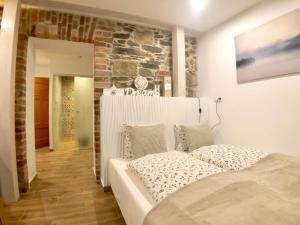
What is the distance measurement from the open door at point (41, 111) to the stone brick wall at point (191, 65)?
13.7 feet

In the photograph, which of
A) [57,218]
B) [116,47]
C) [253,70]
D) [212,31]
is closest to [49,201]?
[57,218]

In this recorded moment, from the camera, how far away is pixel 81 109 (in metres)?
5.14

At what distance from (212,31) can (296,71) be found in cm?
152

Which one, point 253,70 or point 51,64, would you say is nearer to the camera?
point 253,70

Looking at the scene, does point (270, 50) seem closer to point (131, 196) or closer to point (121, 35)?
point (121, 35)

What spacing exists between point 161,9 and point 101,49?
3.24ft

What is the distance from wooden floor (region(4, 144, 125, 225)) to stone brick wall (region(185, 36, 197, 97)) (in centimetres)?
214

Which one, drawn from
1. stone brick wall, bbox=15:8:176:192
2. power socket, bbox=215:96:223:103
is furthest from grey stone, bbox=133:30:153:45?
power socket, bbox=215:96:223:103

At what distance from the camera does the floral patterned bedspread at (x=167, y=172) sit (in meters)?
1.27

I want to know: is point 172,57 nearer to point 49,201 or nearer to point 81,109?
point 49,201

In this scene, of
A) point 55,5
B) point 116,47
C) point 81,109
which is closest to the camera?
point 55,5

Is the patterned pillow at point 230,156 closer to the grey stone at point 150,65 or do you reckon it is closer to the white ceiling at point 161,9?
the grey stone at point 150,65

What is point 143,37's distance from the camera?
2938 mm

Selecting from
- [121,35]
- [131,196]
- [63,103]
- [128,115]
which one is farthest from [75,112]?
[131,196]
